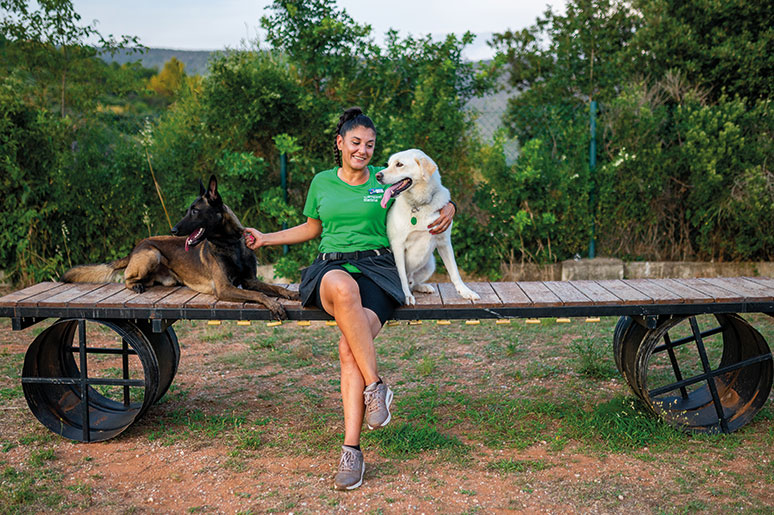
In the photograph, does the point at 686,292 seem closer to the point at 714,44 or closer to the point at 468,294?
the point at 468,294

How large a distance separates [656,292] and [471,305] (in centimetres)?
118

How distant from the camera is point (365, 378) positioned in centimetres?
338

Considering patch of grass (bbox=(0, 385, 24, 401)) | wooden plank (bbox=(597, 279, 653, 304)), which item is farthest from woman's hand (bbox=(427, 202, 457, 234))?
patch of grass (bbox=(0, 385, 24, 401))

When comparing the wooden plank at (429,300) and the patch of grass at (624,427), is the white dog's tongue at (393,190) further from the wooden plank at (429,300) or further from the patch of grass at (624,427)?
the patch of grass at (624,427)

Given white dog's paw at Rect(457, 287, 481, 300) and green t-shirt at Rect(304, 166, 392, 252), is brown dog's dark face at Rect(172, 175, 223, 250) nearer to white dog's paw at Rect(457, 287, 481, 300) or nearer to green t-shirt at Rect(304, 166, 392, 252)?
green t-shirt at Rect(304, 166, 392, 252)

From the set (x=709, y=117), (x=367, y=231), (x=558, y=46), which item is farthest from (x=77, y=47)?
(x=709, y=117)

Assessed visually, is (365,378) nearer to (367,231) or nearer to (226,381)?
(367,231)

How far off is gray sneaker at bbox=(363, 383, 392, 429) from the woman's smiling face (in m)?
1.29

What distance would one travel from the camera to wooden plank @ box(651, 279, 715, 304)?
3.70 meters

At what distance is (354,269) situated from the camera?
3.68 meters

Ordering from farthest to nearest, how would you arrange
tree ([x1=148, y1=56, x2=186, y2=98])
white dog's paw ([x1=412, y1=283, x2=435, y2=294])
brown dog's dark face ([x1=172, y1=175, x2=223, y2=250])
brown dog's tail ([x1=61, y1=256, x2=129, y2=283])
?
tree ([x1=148, y1=56, x2=186, y2=98]) < brown dog's tail ([x1=61, y1=256, x2=129, y2=283]) < white dog's paw ([x1=412, y1=283, x2=435, y2=294]) < brown dog's dark face ([x1=172, y1=175, x2=223, y2=250])

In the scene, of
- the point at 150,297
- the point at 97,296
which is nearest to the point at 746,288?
the point at 150,297

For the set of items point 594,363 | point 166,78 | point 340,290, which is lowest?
point 594,363

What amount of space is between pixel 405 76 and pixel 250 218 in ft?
8.36
